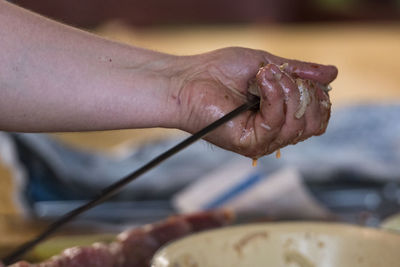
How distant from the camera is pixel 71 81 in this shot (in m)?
0.93

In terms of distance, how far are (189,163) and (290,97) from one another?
106 centimetres

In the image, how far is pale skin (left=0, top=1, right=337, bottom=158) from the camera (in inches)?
35.2

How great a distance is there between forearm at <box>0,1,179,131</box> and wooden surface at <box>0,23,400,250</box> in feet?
5.30

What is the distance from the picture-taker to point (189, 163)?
1.93 meters

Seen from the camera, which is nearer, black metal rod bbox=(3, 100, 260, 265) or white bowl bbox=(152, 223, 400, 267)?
black metal rod bbox=(3, 100, 260, 265)

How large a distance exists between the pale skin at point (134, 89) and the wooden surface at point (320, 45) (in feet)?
5.30

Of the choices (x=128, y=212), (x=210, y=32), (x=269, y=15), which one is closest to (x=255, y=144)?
(x=128, y=212)

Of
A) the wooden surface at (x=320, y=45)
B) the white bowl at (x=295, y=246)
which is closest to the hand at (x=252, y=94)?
the white bowl at (x=295, y=246)

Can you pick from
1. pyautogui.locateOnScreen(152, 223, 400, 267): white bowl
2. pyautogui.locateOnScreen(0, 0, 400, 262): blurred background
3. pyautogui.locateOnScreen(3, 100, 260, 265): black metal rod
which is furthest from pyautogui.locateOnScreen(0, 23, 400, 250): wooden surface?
pyautogui.locateOnScreen(3, 100, 260, 265): black metal rod

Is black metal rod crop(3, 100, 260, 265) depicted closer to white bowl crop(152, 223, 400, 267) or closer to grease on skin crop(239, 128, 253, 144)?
grease on skin crop(239, 128, 253, 144)

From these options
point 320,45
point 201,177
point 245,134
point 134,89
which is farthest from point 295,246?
point 320,45

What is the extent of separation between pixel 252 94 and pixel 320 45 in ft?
13.9

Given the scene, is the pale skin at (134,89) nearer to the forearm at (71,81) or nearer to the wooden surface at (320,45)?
the forearm at (71,81)

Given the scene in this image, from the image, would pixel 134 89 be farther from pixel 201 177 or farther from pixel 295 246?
pixel 201 177
